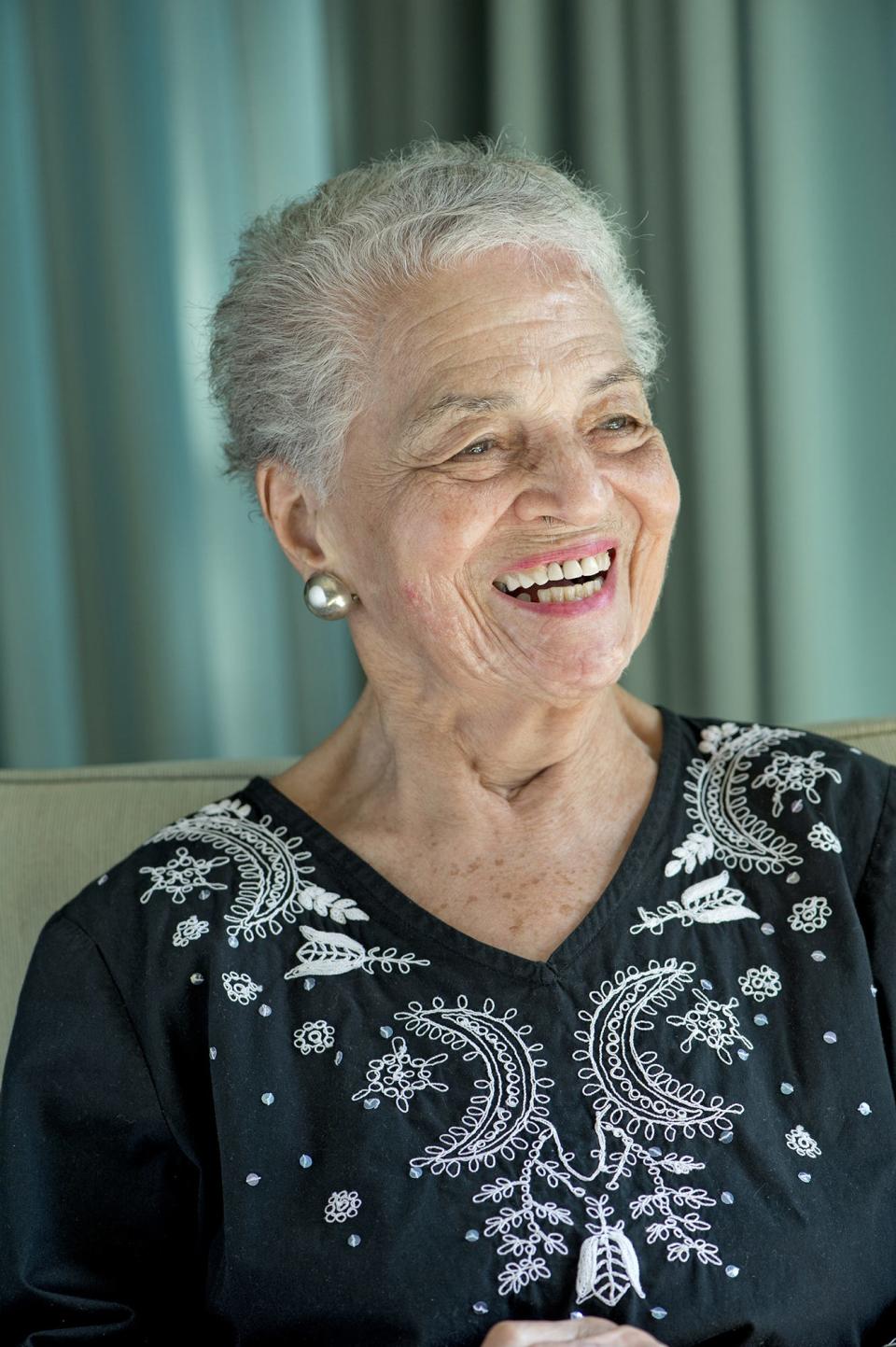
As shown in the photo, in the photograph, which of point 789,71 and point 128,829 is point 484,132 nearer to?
point 789,71

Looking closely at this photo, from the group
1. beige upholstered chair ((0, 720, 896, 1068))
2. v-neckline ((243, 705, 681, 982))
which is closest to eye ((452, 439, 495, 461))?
v-neckline ((243, 705, 681, 982))

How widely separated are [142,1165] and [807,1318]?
2.22ft

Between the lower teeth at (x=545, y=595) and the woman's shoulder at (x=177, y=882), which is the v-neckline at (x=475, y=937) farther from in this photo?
the lower teeth at (x=545, y=595)

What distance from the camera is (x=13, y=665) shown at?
8.76 feet

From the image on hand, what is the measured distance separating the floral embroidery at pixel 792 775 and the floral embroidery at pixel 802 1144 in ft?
1.12

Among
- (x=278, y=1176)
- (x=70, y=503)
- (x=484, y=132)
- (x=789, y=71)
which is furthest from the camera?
(x=70, y=503)

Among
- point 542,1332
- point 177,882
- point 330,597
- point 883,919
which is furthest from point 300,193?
point 542,1332

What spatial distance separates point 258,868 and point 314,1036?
8.6 inches

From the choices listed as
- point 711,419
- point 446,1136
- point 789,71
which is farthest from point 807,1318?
point 789,71

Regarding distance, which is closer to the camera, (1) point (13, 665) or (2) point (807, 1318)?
(2) point (807, 1318)

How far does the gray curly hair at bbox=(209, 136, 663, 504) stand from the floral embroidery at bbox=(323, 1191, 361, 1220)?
729 millimetres

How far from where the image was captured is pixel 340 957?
1.50m

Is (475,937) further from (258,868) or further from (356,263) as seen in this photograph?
(356,263)

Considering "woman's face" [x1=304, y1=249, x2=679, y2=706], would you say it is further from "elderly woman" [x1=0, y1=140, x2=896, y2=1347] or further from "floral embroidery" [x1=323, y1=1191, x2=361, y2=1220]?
"floral embroidery" [x1=323, y1=1191, x2=361, y2=1220]
